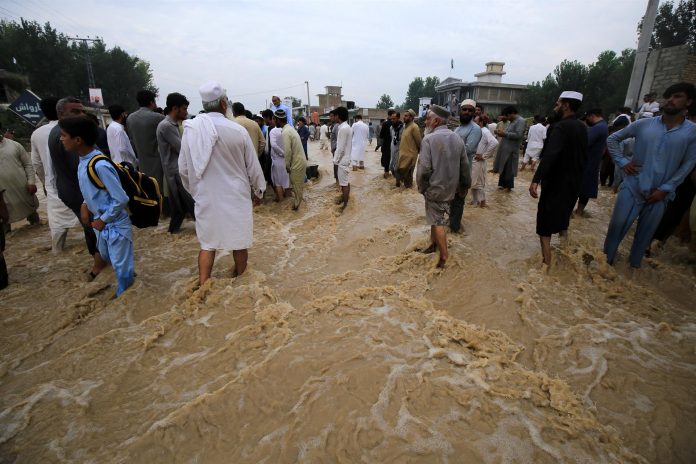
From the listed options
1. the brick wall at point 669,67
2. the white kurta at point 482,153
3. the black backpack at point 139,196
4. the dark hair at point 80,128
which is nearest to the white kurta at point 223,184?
the black backpack at point 139,196

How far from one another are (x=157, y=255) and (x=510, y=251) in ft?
15.6

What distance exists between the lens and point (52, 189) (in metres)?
4.16

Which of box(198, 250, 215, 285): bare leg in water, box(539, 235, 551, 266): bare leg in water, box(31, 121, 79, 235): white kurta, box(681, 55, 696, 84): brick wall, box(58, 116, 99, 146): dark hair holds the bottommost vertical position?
box(539, 235, 551, 266): bare leg in water

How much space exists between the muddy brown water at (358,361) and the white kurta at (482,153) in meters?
1.98

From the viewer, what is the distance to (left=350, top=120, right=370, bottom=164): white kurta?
9.06m

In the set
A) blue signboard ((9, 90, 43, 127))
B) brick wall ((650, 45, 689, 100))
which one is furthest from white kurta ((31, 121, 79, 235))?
brick wall ((650, 45, 689, 100))

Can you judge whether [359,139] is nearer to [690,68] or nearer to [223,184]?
A: [223,184]

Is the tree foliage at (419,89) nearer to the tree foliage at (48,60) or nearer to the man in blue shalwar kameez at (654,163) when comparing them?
the tree foliage at (48,60)

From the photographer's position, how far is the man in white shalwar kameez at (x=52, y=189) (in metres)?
4.06

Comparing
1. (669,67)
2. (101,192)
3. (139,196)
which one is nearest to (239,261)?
(139,196)

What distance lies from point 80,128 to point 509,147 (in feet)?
23.6

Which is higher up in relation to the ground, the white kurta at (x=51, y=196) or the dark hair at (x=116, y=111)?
the dark hair at (x=116, y=111)

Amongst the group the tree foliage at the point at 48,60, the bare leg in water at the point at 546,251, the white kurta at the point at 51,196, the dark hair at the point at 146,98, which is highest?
the tree foliage at the point at 48,60

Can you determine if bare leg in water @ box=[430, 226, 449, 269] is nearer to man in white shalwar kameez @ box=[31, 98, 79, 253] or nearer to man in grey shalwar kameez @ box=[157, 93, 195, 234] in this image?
man in grey shalwar kameez @ box=[157, 93, 195, 234]
